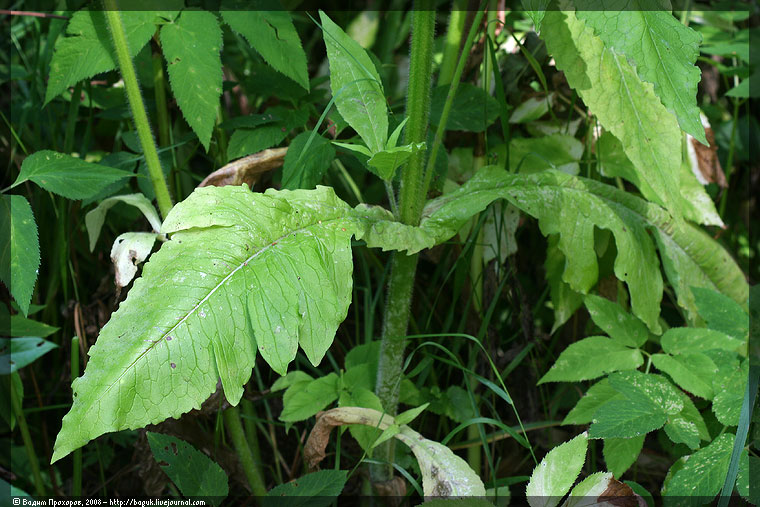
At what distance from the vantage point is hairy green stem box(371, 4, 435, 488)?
4.27ft

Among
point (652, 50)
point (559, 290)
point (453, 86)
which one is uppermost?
point (652, 50)

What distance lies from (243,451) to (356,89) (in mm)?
866

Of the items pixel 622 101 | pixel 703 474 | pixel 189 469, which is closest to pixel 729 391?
pixel 703 474

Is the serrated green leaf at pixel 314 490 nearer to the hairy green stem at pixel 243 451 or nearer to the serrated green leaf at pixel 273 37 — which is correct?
the hairy green stem at pixel 243 451

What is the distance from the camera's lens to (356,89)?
1.30 m

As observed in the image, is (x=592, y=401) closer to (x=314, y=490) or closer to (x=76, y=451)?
(x=314, y=490)

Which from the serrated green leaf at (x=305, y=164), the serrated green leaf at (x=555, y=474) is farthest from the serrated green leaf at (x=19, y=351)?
the serrated green leaf at (x=555, y=474)

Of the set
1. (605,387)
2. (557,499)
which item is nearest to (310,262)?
(557,499)

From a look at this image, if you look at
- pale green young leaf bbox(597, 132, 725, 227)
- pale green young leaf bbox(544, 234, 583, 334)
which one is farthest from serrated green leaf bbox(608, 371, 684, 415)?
pale green young leaf bbox(597, 132, 725, 227)

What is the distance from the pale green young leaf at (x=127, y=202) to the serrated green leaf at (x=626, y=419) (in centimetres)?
96

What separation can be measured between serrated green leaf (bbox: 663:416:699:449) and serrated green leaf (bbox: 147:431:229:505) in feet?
2.90

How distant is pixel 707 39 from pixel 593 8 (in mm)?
1408

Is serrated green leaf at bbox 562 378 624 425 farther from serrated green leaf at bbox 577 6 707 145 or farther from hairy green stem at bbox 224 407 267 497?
hairy green stem at bbox 224 407 267 497

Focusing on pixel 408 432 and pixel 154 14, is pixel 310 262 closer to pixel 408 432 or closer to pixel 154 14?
pixel 408 432
